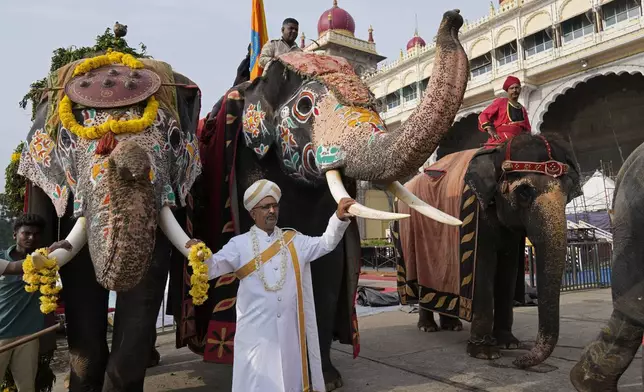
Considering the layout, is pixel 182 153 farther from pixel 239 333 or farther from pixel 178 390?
pixel 178 390

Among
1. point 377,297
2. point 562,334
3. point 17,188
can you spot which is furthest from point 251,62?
point 377,297

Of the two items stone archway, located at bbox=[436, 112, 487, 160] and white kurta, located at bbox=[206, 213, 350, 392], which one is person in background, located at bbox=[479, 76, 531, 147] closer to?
white kurta, located at bbox=[206, 213, 350, 392]

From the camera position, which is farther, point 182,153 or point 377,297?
point 377,297

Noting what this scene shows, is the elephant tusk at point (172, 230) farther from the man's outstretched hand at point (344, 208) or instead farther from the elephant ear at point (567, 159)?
the elephant ear at point (567, 159)

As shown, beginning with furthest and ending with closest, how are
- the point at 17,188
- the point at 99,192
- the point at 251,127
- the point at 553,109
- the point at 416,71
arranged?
the point at 416,71 → the point at 553,109 → the point at 17,188 → the point at 251,127 → the point at 99,192

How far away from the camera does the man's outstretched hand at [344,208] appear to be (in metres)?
2.35

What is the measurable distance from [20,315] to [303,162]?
187cm

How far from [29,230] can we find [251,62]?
281cm

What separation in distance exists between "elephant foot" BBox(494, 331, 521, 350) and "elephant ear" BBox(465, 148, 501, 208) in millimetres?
1241

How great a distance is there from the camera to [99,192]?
2244 millimetres

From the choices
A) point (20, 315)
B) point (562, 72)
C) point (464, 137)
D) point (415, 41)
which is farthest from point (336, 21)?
point (20, 315)

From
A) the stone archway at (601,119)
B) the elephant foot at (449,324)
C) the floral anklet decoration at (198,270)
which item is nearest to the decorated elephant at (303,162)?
the floral anklet decoration at (198,270)

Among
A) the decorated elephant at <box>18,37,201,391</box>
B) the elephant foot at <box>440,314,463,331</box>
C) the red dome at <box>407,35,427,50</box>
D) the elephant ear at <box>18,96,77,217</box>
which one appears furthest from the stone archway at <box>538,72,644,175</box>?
the elephant ear at <box>18,96,77,217</box>

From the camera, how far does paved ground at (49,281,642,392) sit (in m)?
3.41
